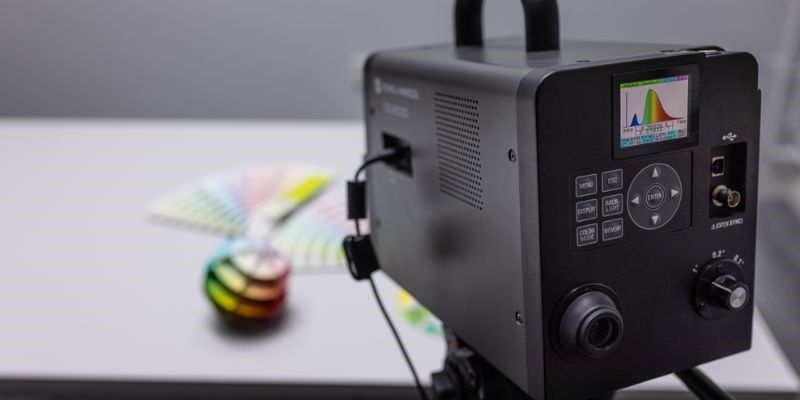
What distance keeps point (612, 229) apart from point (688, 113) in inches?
3.3

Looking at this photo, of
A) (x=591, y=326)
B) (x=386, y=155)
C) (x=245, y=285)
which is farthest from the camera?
(x=245, y=285)

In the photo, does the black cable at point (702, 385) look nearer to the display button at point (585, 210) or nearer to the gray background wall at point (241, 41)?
the display button at point (585, 210)

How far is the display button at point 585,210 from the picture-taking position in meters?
0.43

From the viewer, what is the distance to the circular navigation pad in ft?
1.47

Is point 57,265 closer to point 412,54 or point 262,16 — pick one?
point 412,54

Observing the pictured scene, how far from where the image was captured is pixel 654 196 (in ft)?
1.48

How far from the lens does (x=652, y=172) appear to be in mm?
450

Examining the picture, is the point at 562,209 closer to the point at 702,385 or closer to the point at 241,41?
the point at 702,385

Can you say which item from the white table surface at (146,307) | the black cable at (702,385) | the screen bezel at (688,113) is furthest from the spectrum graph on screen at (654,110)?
the white table surface at (146,307)

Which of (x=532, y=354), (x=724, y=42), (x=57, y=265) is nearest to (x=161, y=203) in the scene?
(x=57, y=265)

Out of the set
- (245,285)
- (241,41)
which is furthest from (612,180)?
(241,41)

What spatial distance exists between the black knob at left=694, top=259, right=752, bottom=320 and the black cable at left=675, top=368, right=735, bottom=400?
5 cm

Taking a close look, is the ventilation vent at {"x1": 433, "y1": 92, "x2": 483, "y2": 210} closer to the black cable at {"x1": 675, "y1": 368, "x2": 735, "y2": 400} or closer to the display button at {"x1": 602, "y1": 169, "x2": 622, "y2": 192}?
the display button at {"x1": 602, "y1": 169, "x2": 622, "y2": 192}

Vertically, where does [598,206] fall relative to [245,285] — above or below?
above
